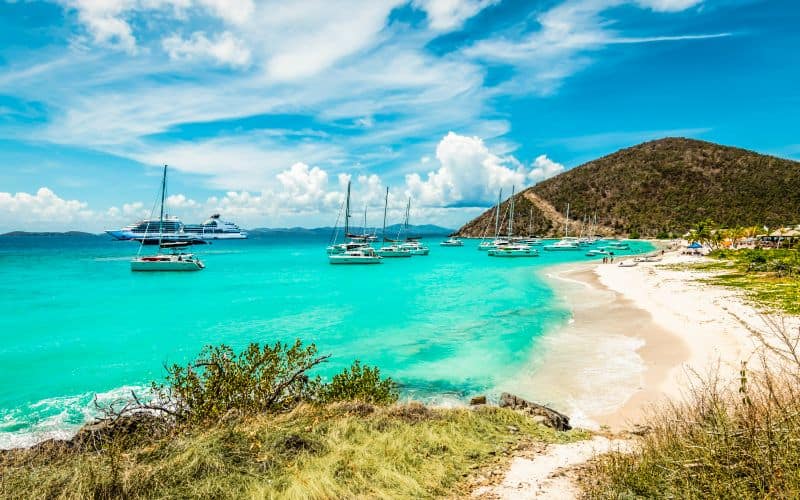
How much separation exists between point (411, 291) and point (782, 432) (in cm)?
3858

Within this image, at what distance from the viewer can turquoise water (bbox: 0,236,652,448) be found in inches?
634

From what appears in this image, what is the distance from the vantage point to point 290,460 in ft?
22.2

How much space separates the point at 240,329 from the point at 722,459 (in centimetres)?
2593

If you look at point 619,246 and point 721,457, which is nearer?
point 721,457

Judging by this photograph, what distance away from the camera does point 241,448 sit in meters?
6.86

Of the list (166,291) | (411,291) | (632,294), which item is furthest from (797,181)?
(166,291)

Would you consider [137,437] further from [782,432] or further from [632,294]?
[632,294]

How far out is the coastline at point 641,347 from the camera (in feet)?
42.2

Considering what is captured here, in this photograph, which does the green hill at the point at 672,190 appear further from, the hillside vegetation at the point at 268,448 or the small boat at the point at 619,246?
the hillside vegetation at the point at 268,448

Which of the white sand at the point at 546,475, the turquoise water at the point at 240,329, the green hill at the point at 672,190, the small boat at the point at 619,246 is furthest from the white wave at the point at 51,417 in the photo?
the green hill at the point at 672,190

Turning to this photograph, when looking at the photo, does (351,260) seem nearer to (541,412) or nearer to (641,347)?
(641,347)

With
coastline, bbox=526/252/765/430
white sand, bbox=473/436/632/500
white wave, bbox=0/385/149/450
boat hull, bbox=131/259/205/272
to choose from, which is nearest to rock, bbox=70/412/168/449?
white wave, bbox=0/385/149/450

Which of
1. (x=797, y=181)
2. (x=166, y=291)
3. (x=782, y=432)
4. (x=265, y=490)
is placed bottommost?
(x=166, y=291)

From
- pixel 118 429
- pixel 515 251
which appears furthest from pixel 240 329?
pixel 515 251
